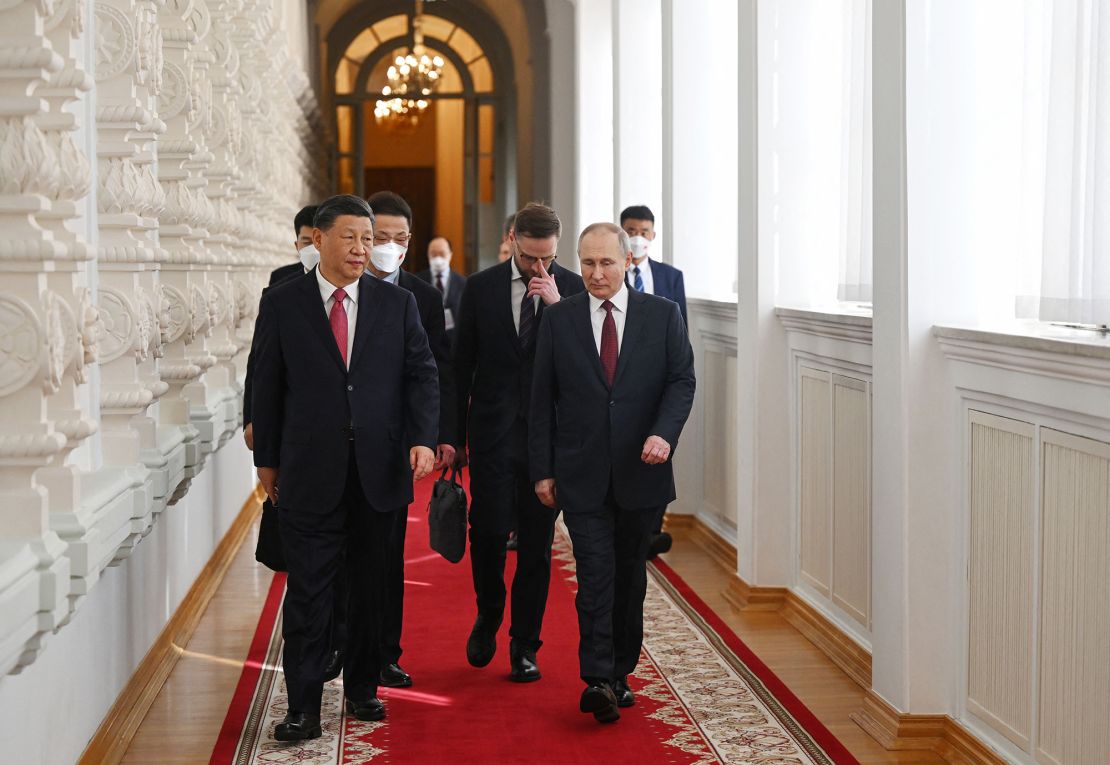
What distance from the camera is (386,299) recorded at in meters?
5.52

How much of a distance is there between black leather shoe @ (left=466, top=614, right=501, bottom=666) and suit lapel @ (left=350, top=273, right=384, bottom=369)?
1.54 m

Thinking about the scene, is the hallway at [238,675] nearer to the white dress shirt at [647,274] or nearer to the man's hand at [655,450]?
the man's hand at [655,450]

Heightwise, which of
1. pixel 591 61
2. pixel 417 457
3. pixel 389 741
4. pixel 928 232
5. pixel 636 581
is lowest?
pixel 389 741

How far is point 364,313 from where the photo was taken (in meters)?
5.46

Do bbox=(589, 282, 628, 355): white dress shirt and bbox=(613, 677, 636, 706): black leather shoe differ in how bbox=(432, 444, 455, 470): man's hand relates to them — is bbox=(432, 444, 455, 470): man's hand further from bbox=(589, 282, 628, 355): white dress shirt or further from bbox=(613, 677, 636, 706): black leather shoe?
bbox=(613, 677, 636, 706): black leather shoe

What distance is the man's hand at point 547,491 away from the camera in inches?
221

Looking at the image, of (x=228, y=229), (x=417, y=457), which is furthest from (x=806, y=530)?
(x=228, y=229)

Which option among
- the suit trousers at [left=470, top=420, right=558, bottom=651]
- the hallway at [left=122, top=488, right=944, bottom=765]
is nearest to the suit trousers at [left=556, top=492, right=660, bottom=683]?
the hallway at [left=122, top=488, right=944, bottom=765]

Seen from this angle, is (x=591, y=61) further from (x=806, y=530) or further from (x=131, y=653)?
(x=131, y=653)

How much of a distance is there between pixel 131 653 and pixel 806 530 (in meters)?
3.20

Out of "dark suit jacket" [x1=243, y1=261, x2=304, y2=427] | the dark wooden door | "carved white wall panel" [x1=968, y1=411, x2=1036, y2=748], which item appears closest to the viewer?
"carved white wall panel" [x1=968, y1=411, x2=1036, y2=748]

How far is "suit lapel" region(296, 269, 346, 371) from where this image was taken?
5.38 meters

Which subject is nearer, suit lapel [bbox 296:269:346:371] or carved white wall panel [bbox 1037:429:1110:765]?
carved white wall panel [bbox 1037:429:1110:765]

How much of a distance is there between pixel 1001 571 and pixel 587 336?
168cm
